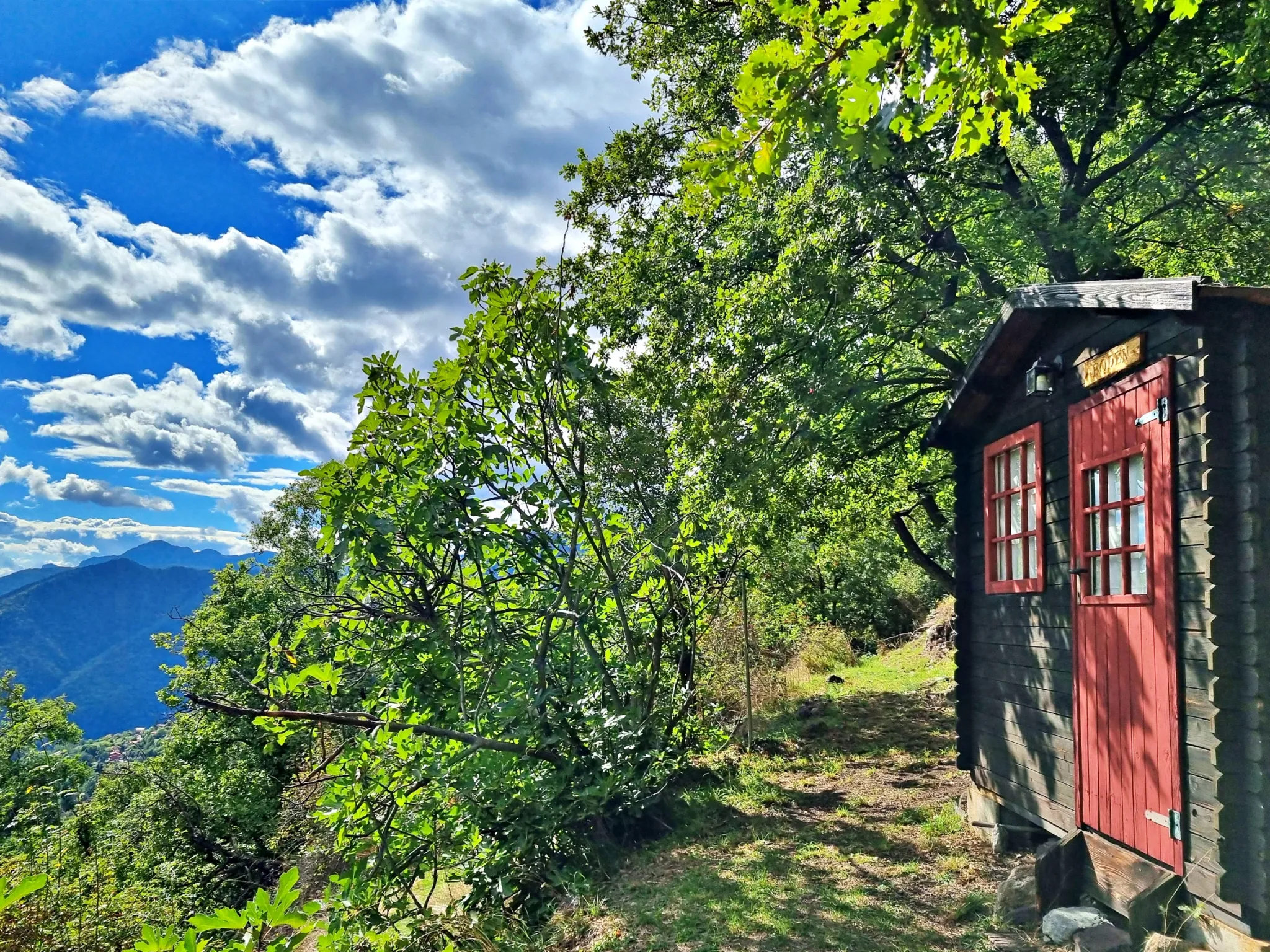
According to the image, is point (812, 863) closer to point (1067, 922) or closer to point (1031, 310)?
point (1067, 922)

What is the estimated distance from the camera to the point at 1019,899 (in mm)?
5371

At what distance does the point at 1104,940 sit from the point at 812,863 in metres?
2.61

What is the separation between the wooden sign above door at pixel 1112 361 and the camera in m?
4.87

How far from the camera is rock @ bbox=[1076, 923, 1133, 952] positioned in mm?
4531

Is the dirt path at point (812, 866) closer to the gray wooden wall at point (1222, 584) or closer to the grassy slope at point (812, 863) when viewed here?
the grassy slope at point (812, 863)

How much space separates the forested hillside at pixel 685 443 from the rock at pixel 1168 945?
1.10 metres

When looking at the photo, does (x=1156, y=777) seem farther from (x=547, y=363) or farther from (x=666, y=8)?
(x=666, y=8)

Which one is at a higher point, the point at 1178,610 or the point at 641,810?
the point at 1178,610

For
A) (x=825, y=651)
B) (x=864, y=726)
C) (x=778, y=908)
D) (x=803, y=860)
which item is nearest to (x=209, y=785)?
(x=825, y=651)

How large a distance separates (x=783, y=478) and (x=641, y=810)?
4008 millimetres

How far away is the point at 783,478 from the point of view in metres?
9.42

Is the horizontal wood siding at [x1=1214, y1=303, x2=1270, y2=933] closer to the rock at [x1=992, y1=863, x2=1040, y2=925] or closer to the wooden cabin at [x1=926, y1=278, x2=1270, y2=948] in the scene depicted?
the wooden cabin at [x1=926, y1=278, x2=1270, y2=948]

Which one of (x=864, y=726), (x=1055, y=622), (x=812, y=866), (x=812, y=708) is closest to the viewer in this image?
(x=1055, y=622)

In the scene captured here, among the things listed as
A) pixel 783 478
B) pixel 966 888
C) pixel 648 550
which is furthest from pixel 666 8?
pixel 966 888
